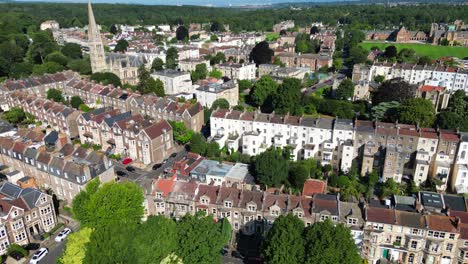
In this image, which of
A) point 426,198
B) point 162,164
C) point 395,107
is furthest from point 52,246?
point 395,107

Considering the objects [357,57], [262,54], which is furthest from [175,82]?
[357,57]

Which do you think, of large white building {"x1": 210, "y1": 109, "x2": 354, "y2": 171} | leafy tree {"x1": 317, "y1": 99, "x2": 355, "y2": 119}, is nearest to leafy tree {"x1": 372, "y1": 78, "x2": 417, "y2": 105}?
leafy tree {"x1": 317, "y1": 99, "x2": 355, "y2": 119}

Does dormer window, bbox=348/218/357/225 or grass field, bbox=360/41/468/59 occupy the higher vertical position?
grass field, bbox=360/41/468/59

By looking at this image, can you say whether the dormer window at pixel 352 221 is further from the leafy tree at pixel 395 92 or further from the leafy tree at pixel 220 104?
the leafy tree at pixel 395 92

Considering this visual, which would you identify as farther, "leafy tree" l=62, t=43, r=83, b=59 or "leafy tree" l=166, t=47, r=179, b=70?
"leafy tree" l=62, t=43, r=83, b=59

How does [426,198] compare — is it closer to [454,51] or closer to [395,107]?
[395,107]

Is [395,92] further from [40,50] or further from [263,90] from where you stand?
[40,50]

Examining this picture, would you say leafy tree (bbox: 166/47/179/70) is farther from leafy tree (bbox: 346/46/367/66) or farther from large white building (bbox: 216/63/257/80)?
leafy tree (bbox: 346/46/367/66)
